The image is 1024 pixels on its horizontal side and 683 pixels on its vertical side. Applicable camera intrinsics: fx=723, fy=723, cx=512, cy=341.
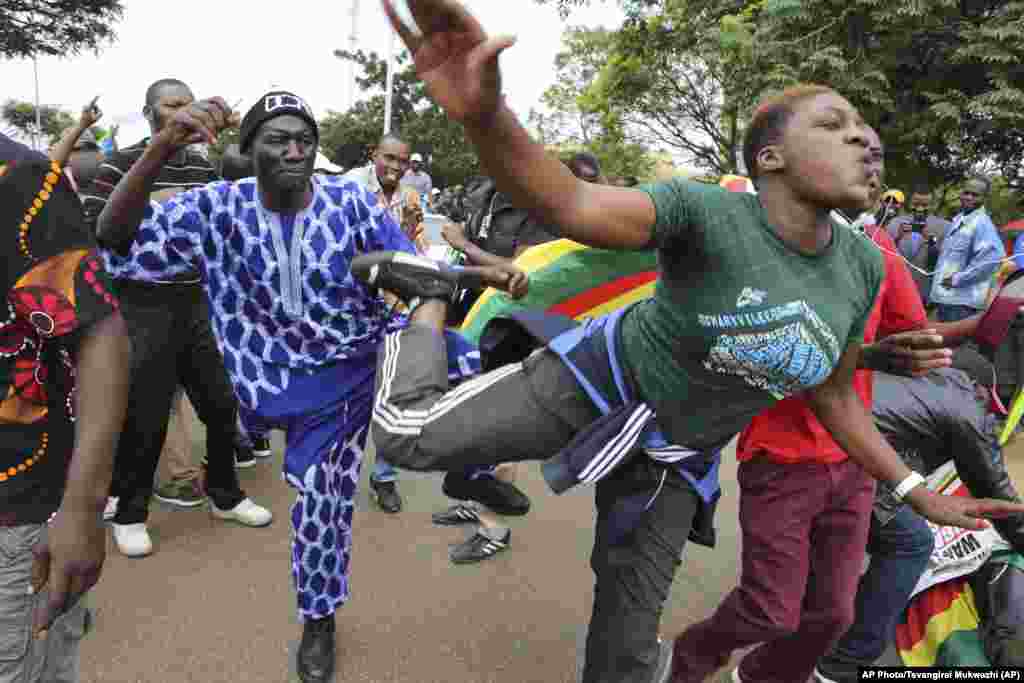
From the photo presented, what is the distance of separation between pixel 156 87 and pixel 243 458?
222 cm

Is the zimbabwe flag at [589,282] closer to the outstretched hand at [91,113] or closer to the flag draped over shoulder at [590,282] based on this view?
the flag draped over shoulder at [590,282]

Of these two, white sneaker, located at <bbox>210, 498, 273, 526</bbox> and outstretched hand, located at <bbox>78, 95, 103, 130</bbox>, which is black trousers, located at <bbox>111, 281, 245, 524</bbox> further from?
outstretched hand, located at <bbox>78, 95, 103, 130</bbox>

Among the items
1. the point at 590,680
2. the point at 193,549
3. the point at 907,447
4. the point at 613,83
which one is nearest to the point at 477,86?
the point at 590,680

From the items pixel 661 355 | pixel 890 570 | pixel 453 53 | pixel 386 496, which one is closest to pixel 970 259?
pixel 890 570

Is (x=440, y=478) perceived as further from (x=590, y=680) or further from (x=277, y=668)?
→ (x=590, y=680)

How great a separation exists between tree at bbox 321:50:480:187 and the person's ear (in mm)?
29224

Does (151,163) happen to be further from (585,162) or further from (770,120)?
(585,162)

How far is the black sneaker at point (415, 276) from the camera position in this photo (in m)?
1.96

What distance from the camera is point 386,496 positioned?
388cm

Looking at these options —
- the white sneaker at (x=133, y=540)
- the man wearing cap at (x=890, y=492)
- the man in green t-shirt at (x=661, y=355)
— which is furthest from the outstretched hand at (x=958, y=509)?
the white sneaker at (x=133, y=540)

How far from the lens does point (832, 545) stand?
2225 mm

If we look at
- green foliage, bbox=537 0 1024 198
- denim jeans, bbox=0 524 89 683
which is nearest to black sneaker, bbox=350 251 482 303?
denim jeans, bbox=0 524 89 683

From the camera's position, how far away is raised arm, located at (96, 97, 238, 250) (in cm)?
192

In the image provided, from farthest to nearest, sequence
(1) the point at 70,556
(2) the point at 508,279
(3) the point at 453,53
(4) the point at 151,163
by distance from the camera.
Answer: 1. (4) the point at 151,163
2. (2) the point at 508,279
3. (1) the point at 70,556
4. (3) the point at 453,53
